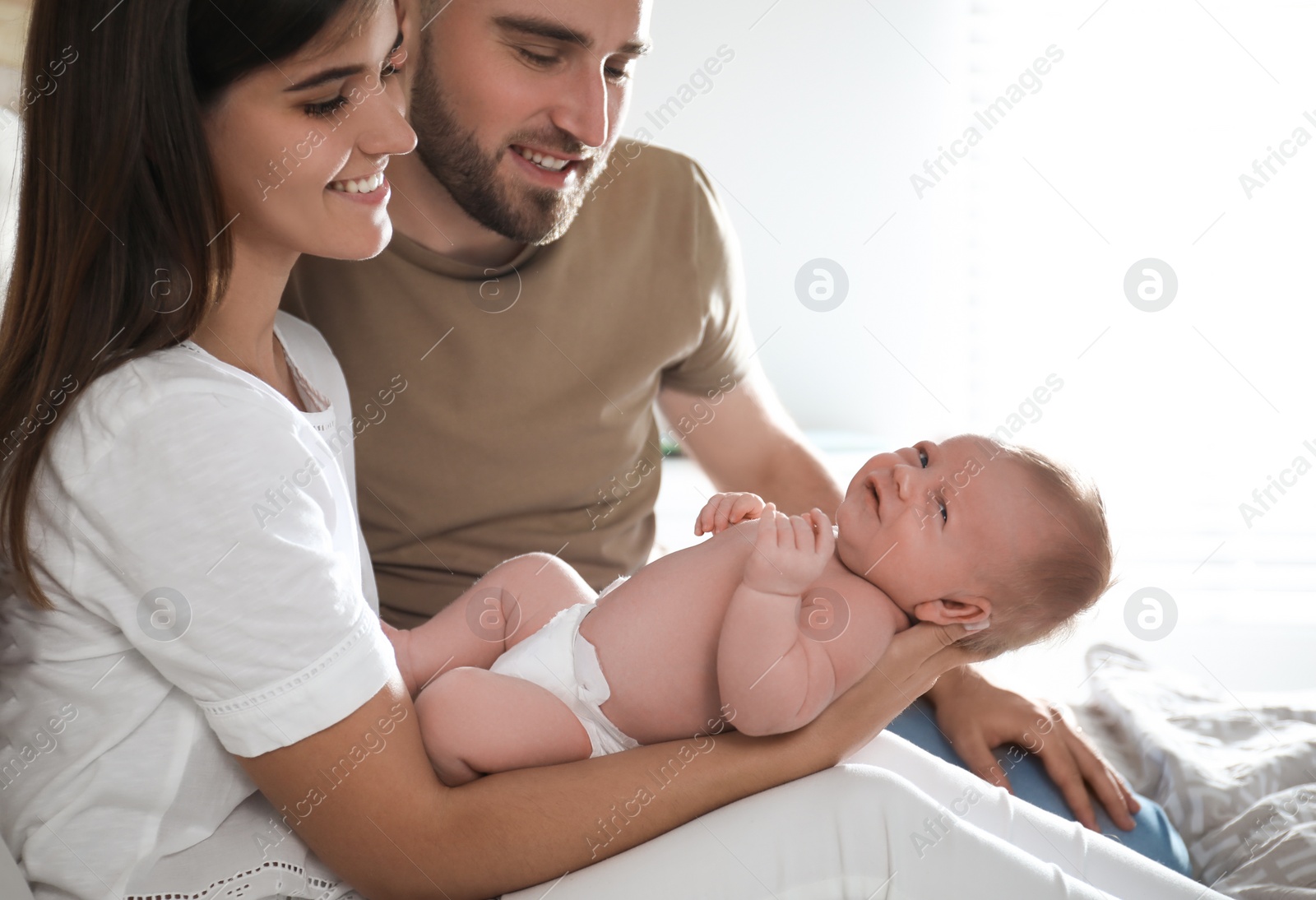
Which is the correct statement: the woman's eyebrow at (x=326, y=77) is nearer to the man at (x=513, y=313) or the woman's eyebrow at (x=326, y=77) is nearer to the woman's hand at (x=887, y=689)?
the man at (x=513, y=313)

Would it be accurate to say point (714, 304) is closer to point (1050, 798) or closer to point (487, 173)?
point (487, 173)

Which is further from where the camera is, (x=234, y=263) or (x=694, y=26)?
(x=694, y=26)

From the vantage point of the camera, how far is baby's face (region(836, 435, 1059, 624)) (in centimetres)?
118

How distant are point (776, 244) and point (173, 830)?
279 centimetres

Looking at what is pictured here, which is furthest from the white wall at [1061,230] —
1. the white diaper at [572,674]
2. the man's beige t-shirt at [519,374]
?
the white diaper at [572,674]

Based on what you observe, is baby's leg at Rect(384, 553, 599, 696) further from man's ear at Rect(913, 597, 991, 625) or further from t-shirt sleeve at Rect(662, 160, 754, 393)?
t-shirt sleeve at Rect(662, 160, 754, 393)

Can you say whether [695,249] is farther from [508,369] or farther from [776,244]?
[776,244]

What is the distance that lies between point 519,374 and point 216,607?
0.80 meters

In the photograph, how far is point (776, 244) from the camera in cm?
342

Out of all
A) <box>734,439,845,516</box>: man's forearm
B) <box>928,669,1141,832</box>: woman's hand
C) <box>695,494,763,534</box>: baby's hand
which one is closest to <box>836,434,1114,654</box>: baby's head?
<box>695,494,763,534</box>: baby's hand

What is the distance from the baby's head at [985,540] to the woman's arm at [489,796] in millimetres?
171

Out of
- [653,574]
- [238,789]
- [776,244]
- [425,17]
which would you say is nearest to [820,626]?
[653,574]

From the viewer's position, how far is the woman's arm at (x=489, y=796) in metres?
0.95

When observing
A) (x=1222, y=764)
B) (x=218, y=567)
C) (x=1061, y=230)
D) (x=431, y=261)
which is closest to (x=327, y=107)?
(x=218, y=567)
